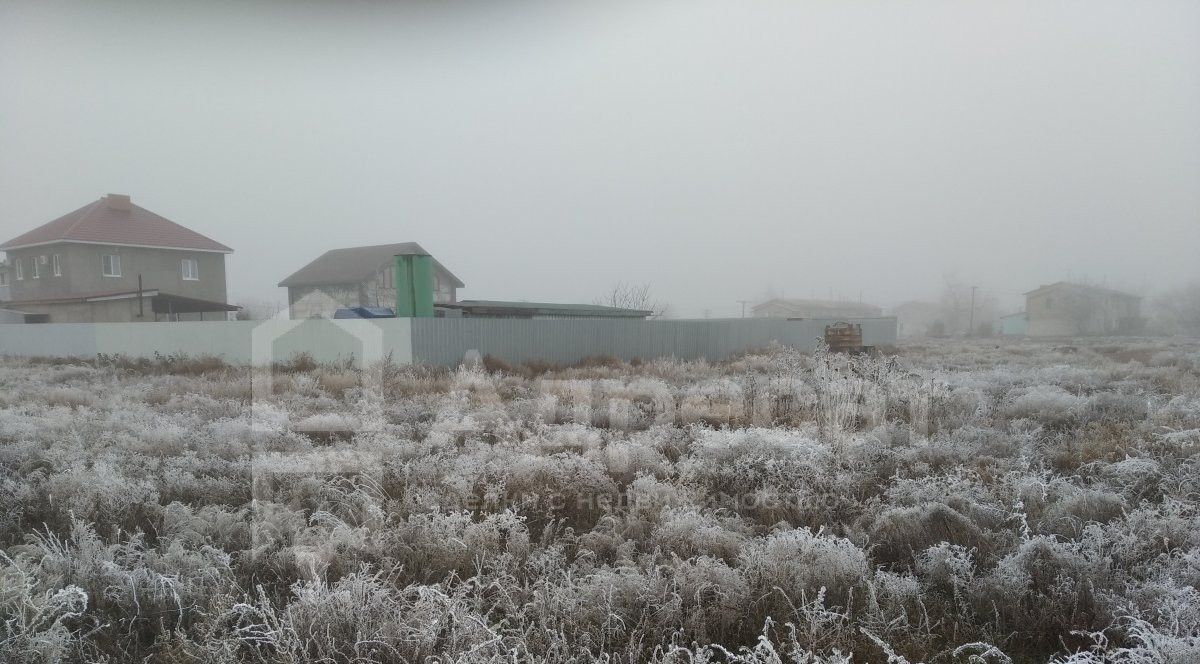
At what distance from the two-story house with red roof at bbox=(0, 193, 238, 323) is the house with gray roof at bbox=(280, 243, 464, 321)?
504 centimetres

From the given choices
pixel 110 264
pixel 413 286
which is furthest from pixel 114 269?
pixel 413 286

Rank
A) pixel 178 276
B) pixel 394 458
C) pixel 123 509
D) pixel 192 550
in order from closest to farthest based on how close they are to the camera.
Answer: pixel 192 550 → pixel 123 509 → pixel 394 458 → pixel 178 276

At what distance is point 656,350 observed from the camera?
15336mm

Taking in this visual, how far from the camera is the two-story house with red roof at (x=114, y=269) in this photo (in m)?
13.6

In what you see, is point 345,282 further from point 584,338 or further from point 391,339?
point 584,338

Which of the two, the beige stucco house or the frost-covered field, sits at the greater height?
the beige stucco house

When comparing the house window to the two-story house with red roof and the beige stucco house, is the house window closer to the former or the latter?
the two-story house with red roof

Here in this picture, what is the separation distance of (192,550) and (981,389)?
8255 mm

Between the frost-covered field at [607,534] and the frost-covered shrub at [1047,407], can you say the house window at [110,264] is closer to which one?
the frost-covered field at [607,534]

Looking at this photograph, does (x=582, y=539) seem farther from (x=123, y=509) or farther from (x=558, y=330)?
(x=558, y=330)

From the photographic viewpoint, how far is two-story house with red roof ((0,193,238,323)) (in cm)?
1360

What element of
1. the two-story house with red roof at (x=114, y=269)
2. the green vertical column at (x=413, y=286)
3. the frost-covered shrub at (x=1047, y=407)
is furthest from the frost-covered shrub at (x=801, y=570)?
the two-story house with red roof at (x=114, y=269)

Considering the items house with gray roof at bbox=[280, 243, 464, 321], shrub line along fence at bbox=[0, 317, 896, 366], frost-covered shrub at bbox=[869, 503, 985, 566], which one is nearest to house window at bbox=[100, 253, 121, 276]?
shrub line along fence at bbox=[0, 317, 896, 366]

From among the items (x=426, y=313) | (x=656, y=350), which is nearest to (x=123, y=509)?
(x=426, y=313)
